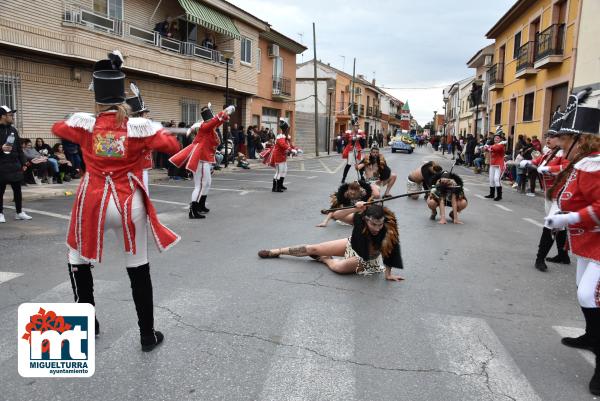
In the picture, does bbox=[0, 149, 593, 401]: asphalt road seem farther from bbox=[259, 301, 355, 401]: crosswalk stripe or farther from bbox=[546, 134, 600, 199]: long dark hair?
bbox=[546, 134, 600, 199]: long dark hair

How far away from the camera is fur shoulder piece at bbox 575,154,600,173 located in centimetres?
331

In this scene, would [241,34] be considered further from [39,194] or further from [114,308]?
[114,308]

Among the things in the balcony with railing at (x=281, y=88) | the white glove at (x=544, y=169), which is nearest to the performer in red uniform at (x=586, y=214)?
the white glove at (x=544, y=169)

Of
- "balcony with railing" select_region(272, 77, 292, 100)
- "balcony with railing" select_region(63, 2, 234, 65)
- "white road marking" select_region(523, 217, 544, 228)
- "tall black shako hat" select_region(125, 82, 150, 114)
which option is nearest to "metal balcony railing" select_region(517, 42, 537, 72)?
"balcony with railing" select_region(272, 77, 292, 100)

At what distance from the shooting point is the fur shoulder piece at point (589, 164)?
331cm

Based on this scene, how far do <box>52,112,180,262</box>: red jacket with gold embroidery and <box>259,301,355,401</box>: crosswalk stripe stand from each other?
1.31 metres

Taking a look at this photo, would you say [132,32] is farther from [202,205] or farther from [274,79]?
[274,79]

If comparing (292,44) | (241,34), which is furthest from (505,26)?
(241,34)

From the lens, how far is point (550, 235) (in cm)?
620

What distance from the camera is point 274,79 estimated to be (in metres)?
32.3

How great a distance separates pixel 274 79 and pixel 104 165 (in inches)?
1179

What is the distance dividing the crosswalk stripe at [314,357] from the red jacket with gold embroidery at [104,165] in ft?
4.29

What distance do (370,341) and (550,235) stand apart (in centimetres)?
353

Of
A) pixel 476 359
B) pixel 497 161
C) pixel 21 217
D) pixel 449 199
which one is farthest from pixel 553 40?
pixel 476 359
